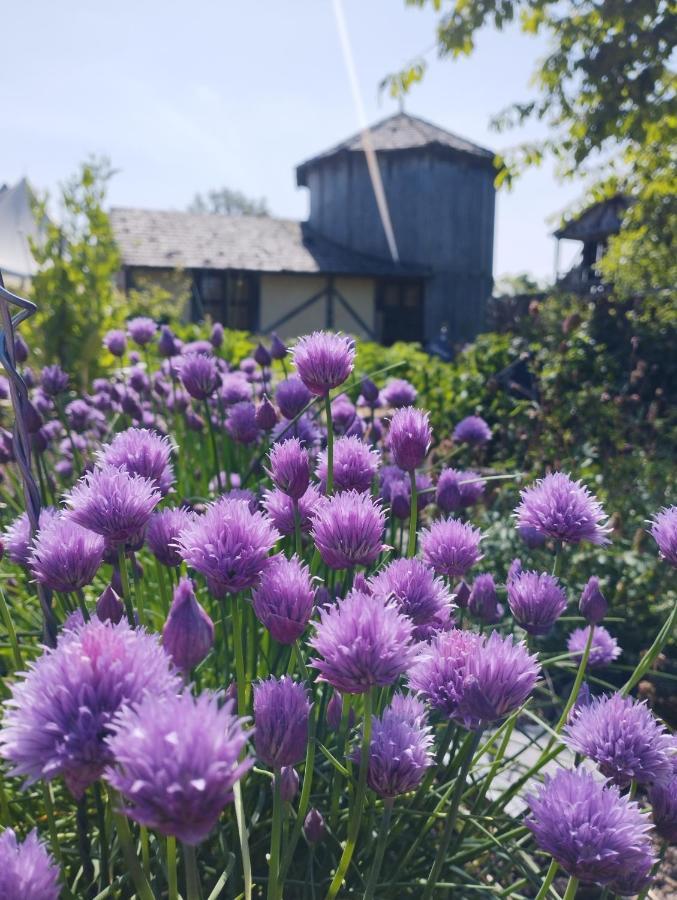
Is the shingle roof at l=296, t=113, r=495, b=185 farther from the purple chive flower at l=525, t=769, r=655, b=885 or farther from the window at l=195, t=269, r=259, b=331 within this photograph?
the purple chive flower at l=525, t=769, r=655, b=885

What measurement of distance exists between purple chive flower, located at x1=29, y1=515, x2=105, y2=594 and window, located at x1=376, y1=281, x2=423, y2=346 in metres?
21.0

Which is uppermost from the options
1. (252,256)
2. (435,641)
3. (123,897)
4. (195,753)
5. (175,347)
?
(252,256)

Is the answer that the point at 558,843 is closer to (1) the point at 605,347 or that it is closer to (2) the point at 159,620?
(2) the point at 159,620

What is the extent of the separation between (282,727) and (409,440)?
2.20 feet

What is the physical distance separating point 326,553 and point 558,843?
50 cm

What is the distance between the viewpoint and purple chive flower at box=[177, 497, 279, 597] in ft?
3.35

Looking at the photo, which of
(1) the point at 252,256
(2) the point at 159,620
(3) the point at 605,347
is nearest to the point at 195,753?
(2) the point at 159,620

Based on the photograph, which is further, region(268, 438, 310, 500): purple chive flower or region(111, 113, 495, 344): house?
region(111, 113, 495, 344): house

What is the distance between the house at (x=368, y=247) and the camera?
20.6 meters

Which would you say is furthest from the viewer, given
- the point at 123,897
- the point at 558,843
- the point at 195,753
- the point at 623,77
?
the point at 623,77

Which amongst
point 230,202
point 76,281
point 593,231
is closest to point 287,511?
point 76,281

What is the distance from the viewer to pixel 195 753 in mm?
585

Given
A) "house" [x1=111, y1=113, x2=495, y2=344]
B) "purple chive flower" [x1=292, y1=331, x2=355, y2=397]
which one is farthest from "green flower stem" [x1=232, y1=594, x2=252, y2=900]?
"house" [x1=111, y1=113, x2=495, y2=344]

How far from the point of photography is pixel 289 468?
4.33ft
